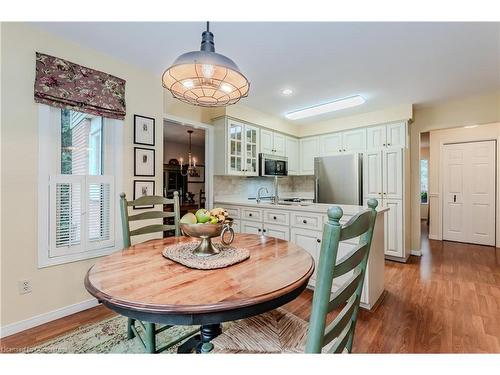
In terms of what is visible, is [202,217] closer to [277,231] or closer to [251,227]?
[277,231]

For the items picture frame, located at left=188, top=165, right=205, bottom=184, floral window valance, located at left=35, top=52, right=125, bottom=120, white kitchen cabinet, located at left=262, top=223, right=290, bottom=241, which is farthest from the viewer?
picture frame, located at left=188, top=165, right=205, bottom=184

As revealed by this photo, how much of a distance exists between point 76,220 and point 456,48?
3.67 metres

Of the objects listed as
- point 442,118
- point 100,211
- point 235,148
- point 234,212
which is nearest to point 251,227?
point 234,212

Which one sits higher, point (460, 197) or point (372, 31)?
point (372, 31)

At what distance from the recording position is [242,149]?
3.70 m

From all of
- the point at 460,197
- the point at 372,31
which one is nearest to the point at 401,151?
the point at 372,31

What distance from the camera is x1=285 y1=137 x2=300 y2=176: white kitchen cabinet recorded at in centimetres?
454

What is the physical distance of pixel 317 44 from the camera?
6.78 ft

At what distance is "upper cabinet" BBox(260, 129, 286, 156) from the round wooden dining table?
2876mm

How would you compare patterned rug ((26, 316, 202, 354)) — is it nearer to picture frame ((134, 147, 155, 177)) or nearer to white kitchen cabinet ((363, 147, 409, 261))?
picture frame ((134, 147, 155, 177))

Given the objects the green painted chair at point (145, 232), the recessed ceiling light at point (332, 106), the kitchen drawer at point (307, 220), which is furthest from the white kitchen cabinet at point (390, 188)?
the green painted chair at point (145, 232)

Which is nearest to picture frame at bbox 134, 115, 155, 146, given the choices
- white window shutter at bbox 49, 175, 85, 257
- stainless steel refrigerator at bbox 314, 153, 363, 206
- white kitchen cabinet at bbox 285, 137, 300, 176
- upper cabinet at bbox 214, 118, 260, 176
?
white window shutter at bbox 49, 175, 85, 257

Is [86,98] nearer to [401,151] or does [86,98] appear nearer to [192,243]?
[192,243]

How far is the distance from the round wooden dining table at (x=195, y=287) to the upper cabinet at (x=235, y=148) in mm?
2286
